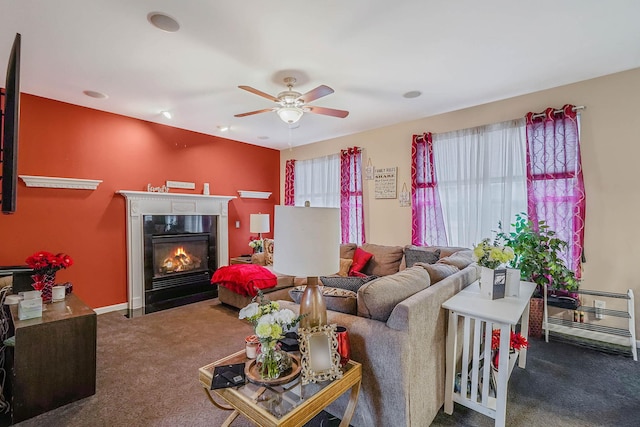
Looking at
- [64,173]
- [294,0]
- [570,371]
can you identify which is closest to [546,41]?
[294,0]

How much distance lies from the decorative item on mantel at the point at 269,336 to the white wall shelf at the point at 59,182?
3.62 metres

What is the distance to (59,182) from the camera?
362cm

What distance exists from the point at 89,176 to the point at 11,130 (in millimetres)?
2809

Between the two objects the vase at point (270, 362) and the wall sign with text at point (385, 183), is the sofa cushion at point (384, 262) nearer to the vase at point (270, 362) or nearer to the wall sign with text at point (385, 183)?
the wall sign with text at point (385, 183)

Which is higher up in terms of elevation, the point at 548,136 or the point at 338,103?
the point at 338,103

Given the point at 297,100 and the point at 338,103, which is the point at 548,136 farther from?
the point at 297,100

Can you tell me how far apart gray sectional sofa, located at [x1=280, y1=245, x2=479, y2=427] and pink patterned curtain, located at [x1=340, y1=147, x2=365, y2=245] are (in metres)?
3.01

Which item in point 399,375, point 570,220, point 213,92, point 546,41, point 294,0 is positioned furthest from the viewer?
point 213,92

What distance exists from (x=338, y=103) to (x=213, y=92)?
1.50m

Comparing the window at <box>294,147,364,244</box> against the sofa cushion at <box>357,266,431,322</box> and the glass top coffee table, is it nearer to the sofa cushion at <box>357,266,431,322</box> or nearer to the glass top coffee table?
the sofa cushion at <box>357,266,431,322</box>

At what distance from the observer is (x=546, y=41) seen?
7.97 ft

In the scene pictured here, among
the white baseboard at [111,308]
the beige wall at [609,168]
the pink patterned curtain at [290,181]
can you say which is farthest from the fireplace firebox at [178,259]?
the beige wall at [609,168]

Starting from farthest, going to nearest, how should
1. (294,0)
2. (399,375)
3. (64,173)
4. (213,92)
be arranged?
(64,173) < (213,92) < (294,0) < (399,375)

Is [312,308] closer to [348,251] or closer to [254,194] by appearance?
[348,251]
